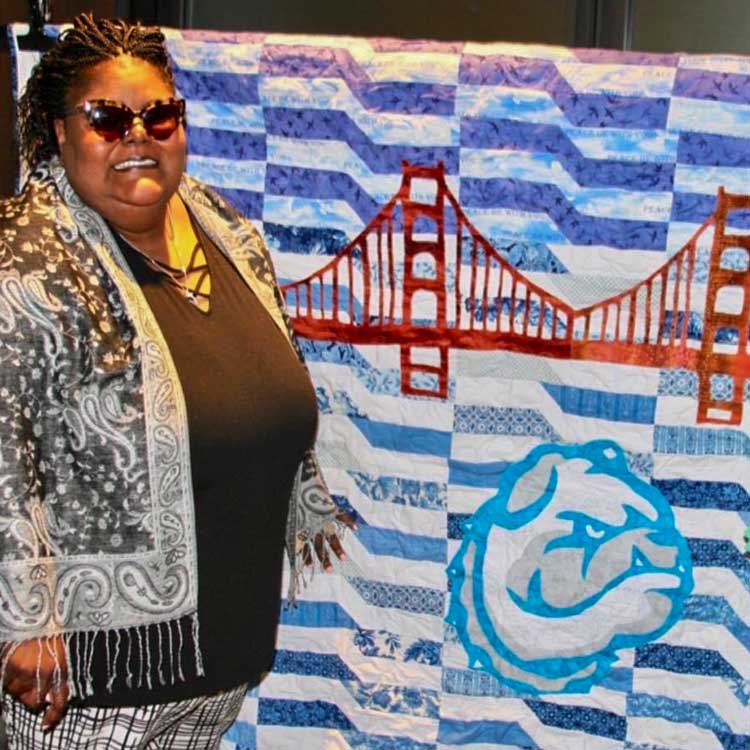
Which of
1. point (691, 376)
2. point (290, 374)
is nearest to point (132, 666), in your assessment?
point (290, 374)

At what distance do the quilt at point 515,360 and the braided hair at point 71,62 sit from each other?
0.43m

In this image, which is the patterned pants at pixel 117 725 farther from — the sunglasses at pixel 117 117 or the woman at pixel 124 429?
the sunglasses at pixel 117 117

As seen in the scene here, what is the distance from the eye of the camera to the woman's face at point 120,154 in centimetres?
171

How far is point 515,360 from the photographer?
2.17 m

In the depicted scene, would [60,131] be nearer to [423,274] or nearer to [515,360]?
[423,274]

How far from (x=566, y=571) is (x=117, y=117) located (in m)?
1.03

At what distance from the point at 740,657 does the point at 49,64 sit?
137 centimetres

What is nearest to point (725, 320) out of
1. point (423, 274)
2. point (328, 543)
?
point (423, 274)

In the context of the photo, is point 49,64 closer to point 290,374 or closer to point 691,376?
point 290,374

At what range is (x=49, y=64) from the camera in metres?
1.74

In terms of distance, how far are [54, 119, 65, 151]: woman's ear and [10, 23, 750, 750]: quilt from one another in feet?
1.61

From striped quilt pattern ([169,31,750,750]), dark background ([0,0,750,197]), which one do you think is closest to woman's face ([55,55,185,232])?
striped quilt pattern ([169,31,750,750])

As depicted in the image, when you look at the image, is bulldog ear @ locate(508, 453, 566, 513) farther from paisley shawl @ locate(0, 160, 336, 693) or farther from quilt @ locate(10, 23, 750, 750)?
paisley shawl @ locate(0, 160, 336, 693)

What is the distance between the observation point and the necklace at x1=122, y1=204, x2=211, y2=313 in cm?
179
